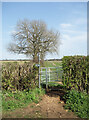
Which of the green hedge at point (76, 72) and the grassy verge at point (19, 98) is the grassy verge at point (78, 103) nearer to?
the green hedge at point (76, 72)

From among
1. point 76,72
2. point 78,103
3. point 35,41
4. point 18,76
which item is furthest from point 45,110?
point 35,41

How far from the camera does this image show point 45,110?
15.3ft

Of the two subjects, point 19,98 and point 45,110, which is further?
point 19,98

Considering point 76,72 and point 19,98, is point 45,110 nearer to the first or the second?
point 19,98

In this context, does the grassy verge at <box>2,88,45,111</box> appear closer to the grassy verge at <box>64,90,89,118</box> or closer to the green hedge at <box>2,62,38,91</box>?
the green hedge at <box>2,62,38,91</box>

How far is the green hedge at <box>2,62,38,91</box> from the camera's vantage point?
229 inches

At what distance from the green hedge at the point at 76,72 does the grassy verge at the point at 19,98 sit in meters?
1.37

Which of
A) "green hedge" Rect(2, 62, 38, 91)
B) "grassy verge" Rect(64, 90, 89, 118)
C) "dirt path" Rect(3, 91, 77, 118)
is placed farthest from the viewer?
"green hedge" Rect(2, 62, 38, 91)

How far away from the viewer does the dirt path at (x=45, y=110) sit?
4297 millimetres

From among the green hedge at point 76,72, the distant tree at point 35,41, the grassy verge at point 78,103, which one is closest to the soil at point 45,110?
the grassy verge at point 78,103

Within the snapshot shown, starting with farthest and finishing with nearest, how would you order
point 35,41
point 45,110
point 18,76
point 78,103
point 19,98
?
1. point 35,41
2. point 18,76
3. point 19,98
4. point 78,103
5. point 45,110

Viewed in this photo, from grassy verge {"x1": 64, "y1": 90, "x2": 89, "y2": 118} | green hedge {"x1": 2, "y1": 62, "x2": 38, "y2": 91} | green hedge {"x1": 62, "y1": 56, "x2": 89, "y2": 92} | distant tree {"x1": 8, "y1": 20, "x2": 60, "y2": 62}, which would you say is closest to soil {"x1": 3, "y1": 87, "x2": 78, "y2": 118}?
grassy verge {"x1": 64, "y1": 90, "x2": 89, "y2": 118}

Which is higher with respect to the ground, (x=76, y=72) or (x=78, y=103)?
(x=76, y=72)

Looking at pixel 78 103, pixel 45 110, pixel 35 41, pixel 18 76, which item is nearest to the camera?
pixel 45 110
